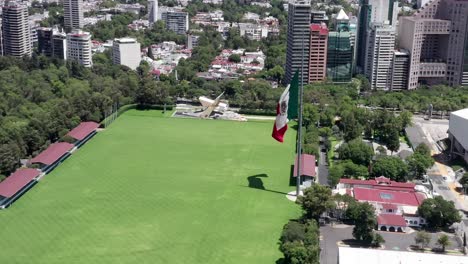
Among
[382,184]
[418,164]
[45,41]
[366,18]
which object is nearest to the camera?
[382,184]

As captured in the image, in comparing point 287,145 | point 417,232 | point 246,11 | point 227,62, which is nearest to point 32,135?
point 287,145

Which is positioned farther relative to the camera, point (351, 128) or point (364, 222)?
point (351, 128)

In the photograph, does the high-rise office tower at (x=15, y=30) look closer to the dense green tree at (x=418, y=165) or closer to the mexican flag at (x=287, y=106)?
the mexican flag at (x=287, y=106)

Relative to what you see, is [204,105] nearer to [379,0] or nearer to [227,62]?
[227,62]

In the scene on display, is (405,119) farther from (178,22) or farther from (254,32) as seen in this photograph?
(178,22)

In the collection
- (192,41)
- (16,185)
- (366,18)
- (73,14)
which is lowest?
(16,185)

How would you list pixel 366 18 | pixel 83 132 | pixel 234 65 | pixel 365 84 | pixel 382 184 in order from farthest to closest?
pixel 234 65 → pixel 366 18 → pixel 365 84 → pixel 83 132 → pixel 382 184

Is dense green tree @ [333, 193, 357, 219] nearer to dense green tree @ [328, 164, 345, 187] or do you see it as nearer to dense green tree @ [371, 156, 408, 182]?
dense green tree @ [328, 164, 345, 187]

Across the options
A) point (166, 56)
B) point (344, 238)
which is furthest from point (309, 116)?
point (166, 56)
